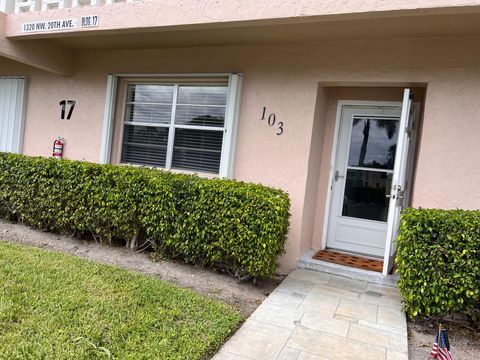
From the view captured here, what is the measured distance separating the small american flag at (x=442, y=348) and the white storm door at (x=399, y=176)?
4.68 feet

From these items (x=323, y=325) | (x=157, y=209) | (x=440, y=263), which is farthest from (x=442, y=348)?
(x=157, y=209)

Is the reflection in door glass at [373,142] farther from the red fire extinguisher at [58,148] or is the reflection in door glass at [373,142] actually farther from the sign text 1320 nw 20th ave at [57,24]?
the red fire extinguisher at [58,148]

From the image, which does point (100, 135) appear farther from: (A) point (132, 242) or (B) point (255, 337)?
(B) point (255, 337)

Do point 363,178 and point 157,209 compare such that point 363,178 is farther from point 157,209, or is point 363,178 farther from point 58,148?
point 58,148

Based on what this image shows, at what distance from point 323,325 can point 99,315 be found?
198 cm

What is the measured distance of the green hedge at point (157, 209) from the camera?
14.1 ft

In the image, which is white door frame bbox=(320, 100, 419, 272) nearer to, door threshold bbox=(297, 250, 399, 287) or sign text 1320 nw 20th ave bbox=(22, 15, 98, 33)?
door threshold bbox=(297, 250, 399, 287)

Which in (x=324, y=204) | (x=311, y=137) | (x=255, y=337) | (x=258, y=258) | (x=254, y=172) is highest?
(x=311, y=137)

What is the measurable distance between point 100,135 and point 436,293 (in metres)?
5.45

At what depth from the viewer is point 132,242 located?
5176 mm

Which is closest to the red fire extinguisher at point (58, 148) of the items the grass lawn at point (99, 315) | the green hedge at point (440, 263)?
the grass lawn at point (99, 315)

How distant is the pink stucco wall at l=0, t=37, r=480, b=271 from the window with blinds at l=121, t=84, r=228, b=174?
0.36 metres

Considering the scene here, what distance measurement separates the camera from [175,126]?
20.0 ft

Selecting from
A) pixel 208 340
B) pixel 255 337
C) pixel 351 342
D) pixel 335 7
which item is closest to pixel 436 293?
pixel 351 342
